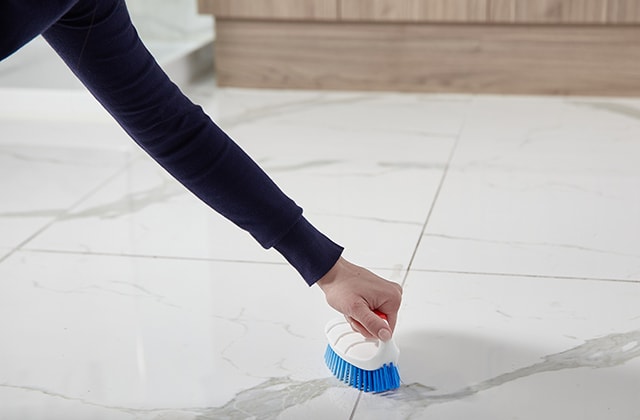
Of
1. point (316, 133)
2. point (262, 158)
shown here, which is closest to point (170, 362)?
point (262, 158)

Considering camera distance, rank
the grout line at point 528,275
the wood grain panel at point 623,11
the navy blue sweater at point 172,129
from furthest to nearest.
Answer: the wood grain panel at point 623,11, the grout line at point 528,275, the navy blue sweater at point 172,129

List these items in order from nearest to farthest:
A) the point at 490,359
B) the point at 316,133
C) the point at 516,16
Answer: the point at 490,359 < the point at 316,133 < the point at 516,16

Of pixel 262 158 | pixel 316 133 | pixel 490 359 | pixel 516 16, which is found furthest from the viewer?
pixel 516 16

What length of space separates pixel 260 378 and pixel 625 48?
47.6 inches

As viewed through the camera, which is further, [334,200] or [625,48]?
[625,48]

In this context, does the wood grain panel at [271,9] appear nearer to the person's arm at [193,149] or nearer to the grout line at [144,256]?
the grout line at [144,256]

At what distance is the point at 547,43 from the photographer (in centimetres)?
189

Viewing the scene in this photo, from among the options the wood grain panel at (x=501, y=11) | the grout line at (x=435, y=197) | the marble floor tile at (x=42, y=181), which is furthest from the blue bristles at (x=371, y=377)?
the wood grain panel at (x=501, y=11)

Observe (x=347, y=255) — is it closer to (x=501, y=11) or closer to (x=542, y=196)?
(x=542, y=196)

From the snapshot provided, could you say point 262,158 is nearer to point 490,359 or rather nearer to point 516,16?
point 516,16

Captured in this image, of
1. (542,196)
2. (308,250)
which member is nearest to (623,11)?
(542,196)

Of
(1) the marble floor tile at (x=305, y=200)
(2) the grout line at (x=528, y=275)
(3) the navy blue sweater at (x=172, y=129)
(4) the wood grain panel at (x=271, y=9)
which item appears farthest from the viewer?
(4) the wood grain panel at (x=271, y=9)

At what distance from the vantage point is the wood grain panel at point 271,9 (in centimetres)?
193

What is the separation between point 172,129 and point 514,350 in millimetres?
402
